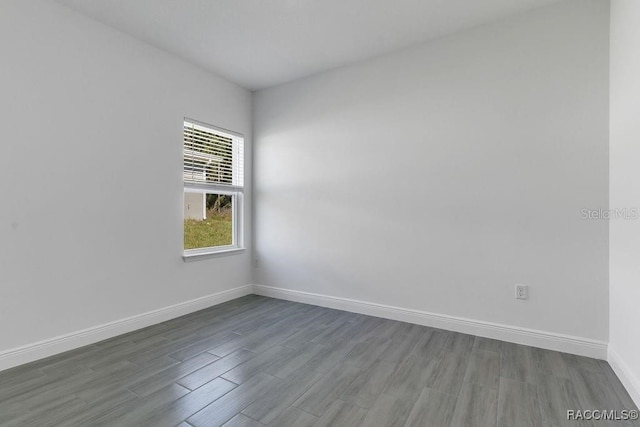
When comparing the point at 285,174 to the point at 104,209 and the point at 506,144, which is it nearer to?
the point at 104,209

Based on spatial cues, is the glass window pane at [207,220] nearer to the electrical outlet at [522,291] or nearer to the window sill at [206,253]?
the window sill at [206,253]

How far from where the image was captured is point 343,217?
11.4 ft

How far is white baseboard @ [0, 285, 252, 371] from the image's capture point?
2.18 metres

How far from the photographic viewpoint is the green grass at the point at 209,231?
11.4ft

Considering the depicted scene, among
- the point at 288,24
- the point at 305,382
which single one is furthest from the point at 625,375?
the point at 288,24

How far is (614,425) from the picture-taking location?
159cm

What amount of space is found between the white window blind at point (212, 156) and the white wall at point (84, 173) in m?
0.15

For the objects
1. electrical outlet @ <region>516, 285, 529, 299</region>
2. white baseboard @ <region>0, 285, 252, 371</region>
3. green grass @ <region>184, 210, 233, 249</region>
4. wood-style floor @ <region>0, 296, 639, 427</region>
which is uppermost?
green grass @ <region>184, 210, 233, 249</region>

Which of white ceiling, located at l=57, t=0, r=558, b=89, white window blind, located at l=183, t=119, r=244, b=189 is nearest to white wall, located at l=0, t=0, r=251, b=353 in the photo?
white window blind, located at l=183, t=119, r=244, b=189

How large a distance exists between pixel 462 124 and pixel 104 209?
3.31 meters

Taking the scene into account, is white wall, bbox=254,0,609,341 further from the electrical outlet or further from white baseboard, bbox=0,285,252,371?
white baseboard, bbox=0,285,252,371

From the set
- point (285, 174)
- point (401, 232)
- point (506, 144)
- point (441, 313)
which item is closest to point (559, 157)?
point (506, 144)

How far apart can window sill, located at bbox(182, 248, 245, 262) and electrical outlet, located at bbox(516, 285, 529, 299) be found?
10.1 feet

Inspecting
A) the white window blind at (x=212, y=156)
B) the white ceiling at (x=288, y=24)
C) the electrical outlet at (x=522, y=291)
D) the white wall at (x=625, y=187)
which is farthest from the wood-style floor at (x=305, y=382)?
the white ceiling at (x=288, y=24)
